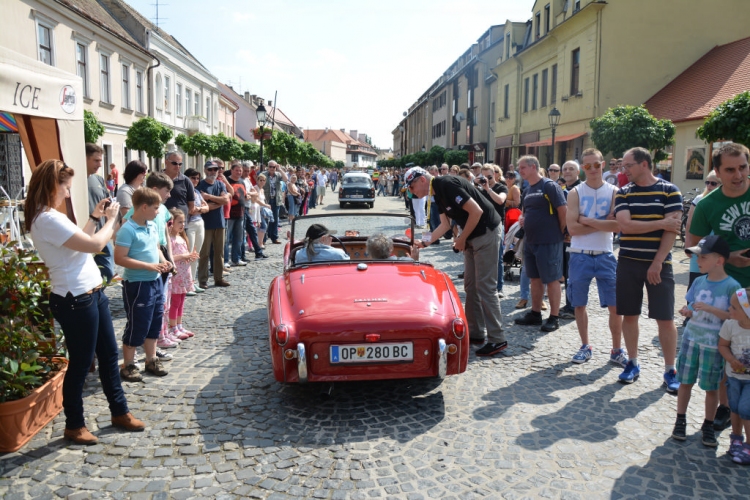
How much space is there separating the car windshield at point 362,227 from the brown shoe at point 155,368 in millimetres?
1720

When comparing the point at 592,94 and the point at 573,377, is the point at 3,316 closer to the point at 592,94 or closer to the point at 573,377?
the point at 573,377

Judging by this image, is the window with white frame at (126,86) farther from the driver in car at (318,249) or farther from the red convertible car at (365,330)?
the red convertible car at (365,330)

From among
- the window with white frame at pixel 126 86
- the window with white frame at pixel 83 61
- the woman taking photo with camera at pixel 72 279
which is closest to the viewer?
the woman taking photo with camera at pixel 72 279

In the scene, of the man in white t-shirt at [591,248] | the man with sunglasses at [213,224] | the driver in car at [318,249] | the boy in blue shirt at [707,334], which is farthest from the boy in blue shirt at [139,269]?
the man with sunglasses at [213,224]

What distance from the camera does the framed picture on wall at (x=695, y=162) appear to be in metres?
20.0

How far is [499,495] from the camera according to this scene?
130 inches

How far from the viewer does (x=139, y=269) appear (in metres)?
4.98

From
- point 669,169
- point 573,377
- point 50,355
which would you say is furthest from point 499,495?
point 669,169

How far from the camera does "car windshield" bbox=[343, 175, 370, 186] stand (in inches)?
1271

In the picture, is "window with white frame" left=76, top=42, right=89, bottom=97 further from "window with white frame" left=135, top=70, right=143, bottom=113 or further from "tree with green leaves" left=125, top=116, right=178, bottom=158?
"window with white frame" left=135, top=70, right=143, bottom=113

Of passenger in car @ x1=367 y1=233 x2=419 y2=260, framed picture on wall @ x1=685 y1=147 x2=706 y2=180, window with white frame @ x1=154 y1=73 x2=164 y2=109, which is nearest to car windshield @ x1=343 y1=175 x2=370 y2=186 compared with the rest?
window with white frame @ x1=154 y1=73 x2=164 y2=109

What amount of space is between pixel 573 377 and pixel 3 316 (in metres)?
4.52

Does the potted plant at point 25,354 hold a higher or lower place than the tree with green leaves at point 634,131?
lower

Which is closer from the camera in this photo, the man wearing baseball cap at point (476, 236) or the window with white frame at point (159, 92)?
the man wearing baseball cap at point (476, 236)
